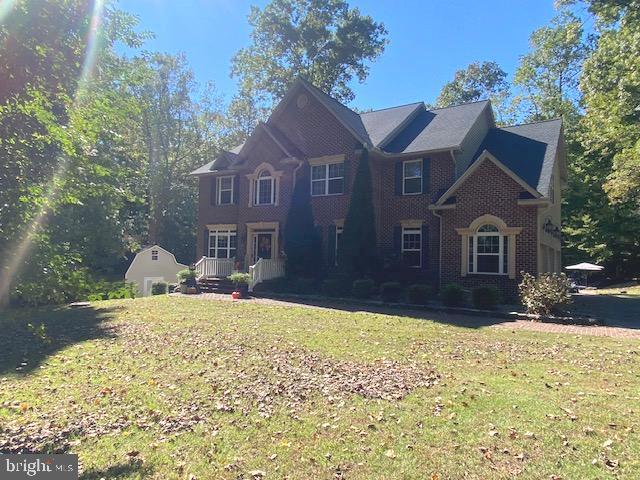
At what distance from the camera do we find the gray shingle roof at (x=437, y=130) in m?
18.5

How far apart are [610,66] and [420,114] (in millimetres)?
8601

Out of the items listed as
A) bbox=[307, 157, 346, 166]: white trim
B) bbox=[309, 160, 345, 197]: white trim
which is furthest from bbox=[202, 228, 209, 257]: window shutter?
bbox=[307, 157, 346, 166]: white trim

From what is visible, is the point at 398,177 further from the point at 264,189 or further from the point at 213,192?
the point at 213,192

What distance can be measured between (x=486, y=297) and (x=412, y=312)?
231 centimetres

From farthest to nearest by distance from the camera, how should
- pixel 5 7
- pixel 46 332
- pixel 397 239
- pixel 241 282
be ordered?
1. pixel 241 282
2. pixel 397 239
3. pixel 46 332
4. pixel 5 7

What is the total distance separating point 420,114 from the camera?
74.0 ft

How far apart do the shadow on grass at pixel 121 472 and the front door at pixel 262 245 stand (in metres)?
18.1

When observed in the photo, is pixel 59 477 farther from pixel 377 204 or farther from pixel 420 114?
pixel 420 114

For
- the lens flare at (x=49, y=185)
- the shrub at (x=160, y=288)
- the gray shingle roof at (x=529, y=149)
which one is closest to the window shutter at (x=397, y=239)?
the gray shingle roof at (x=529, y=149)

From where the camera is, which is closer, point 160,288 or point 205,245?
point 160,288

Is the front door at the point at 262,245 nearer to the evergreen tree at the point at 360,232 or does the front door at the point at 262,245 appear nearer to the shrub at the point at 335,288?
the evergreen tree at the point at 360,232

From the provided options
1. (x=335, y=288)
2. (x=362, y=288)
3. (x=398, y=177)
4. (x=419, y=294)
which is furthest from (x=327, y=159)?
(x=419, y=294)

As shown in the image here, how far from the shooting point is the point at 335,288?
1730 centimetres

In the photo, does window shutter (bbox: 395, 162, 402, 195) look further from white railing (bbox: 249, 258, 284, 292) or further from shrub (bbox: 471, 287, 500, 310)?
shrub (bbox: 471, 287, 500, 310)
